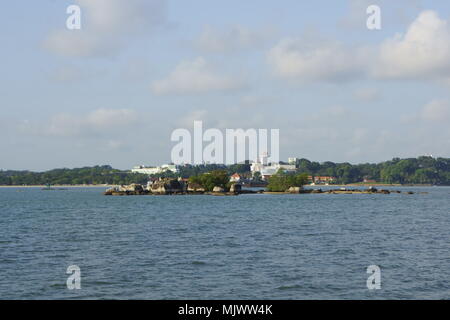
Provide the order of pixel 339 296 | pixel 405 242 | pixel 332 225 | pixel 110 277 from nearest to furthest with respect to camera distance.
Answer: pixel 339 296 → pixel 110 277 → pixel 405 242 → pixel 332 225

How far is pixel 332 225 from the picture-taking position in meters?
72.1

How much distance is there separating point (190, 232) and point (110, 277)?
28496 millimetres

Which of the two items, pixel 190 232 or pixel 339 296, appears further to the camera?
pixel 190 232
